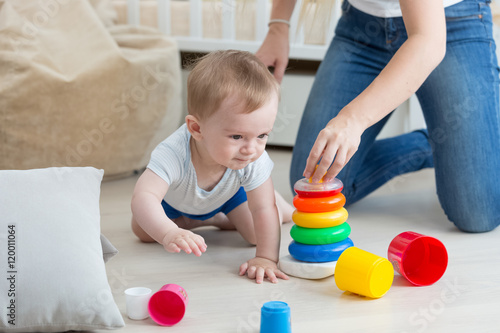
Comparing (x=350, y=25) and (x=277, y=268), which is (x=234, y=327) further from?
(x=350, y=25)

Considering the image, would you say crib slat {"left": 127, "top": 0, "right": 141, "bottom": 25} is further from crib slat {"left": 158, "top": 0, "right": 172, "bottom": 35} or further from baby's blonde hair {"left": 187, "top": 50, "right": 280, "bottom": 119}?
baby's blonde hair {"left": 187, "top": 50, "right": 280, "bottom": 119}

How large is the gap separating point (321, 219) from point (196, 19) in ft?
4.44

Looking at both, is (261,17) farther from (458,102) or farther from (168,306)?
(168,306)

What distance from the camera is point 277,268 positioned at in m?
1.17

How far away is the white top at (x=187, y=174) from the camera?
1145mm

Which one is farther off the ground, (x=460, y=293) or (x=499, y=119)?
(x=499, y=119)

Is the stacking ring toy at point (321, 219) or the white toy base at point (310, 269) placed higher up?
the stacking ring toy at point (321, 219)

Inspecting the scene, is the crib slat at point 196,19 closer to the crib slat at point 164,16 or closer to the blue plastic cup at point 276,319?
the crib slat at point 164,16

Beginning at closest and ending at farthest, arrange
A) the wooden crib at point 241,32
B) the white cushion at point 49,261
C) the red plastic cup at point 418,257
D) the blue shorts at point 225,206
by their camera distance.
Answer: the white cushion at point 49,261
the red plastic cup at point 418,257
the blue shorts at point 225,206
the wooden crib at point 241,32

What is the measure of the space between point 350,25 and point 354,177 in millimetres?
364

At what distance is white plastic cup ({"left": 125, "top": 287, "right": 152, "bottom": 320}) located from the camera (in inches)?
37.4

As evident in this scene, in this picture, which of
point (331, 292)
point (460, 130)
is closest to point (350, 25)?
point (460, 130)

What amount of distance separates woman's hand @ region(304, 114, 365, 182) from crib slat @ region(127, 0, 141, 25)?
146 cm

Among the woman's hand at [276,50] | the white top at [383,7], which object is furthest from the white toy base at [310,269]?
the white top at [383,7]
